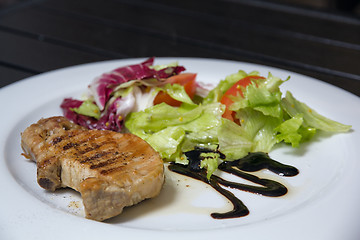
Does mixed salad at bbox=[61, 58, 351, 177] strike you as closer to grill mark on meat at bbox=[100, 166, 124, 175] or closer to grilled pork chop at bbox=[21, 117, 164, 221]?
grilled pork chop at bbox=[21, 117, 164, 221]

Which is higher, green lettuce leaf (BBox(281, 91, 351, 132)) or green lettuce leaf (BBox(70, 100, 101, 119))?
green lettuce leaf (BBox(281, 91, 351, 132))

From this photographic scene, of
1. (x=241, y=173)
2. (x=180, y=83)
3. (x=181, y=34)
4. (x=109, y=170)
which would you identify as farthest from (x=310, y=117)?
(x=181, y=34)

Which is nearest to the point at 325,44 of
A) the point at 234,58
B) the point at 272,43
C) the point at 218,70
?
the point at 272,43

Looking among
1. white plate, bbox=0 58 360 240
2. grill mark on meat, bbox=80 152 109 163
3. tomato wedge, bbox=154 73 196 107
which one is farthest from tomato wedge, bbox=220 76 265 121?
grill mark on meat, bbox=80 152 109 163

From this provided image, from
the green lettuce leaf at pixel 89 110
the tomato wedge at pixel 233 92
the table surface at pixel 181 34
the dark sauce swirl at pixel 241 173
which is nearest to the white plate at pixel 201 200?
the dark sauce swirl at pixel 241 173

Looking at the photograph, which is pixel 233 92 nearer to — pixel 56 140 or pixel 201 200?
pixel 201 200

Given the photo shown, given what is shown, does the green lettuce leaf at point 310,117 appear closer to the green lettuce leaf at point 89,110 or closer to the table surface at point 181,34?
the table surface at point 181,34
